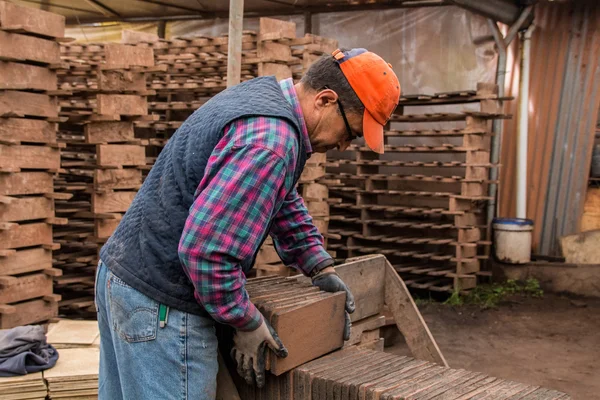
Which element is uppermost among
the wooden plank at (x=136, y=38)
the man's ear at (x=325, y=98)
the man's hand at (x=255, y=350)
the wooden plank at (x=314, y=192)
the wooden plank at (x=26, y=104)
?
the wooden plank at (x=136, y=38)

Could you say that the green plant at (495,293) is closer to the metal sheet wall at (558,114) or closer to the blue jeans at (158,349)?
the metal sheet wall at (558,114)

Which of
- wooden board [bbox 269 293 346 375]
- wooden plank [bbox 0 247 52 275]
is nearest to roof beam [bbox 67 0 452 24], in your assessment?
wooden plank [bbox 0 247 52 275]

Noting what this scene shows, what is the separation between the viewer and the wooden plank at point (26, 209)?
5.62 meters

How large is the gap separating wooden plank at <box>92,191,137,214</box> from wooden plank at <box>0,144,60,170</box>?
0.60m

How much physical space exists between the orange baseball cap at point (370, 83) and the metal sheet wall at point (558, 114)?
7.72m

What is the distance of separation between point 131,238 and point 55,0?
427 inches

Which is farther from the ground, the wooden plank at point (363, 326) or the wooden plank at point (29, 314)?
the wooden plank at point (363, 326)

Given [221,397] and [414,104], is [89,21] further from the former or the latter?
[221,397]

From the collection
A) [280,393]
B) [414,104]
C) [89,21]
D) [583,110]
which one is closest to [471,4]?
[414,104]

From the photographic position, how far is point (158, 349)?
2.34m

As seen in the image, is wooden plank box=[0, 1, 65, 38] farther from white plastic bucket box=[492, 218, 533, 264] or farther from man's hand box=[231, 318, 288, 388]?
white plastic bucket box=[492, 218, 533, 264]

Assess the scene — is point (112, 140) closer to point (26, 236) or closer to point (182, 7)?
point (26, 236)

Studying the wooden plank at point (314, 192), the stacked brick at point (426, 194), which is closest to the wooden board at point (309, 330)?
the wooden plank at point (314, 192)

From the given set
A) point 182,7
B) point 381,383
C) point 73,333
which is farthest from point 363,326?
point 182,7
